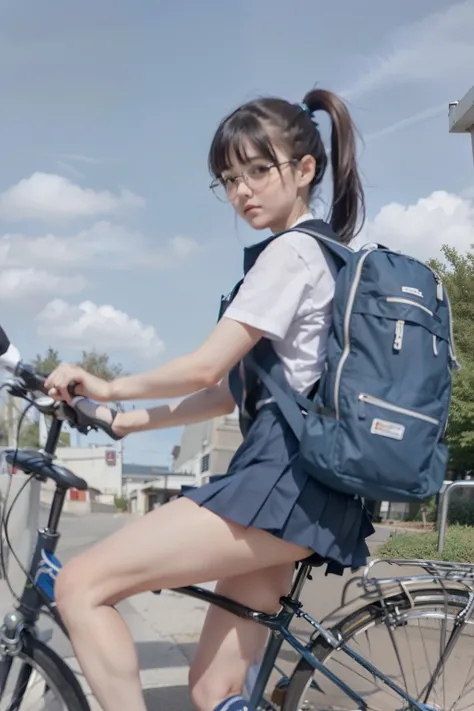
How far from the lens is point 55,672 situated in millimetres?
2266

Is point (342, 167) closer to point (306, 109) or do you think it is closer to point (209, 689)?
point (306, 109)

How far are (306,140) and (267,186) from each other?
18 centimetres

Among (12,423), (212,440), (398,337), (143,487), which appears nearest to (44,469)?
(12,423)

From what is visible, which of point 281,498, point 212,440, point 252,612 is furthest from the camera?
point 212,440

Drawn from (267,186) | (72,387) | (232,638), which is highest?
(267,186)

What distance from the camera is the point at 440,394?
6.62 feet

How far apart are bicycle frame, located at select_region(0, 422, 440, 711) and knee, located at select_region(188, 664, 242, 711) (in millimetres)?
75

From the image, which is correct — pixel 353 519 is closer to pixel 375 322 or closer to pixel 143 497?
pixel 375 322

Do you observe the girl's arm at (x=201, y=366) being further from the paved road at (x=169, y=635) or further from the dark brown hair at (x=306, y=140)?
the paved road at (x=169, y=635)

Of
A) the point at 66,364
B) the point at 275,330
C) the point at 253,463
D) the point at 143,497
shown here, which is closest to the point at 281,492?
the point at 253,463

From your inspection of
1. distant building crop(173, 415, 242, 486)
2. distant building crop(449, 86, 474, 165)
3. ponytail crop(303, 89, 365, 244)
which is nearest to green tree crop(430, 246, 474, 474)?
distant building crop(449, 86, 474, 165)

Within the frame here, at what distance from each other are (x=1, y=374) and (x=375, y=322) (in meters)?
1.08

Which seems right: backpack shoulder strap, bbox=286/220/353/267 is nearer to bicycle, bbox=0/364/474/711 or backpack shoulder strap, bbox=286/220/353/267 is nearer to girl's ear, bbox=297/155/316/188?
girl's ear, bbox=297/155/316/188

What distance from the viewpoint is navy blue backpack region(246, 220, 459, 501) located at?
6.25ft
